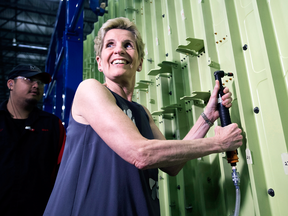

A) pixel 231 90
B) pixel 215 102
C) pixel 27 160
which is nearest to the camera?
pixel 215 102

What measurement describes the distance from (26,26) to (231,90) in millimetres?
15907

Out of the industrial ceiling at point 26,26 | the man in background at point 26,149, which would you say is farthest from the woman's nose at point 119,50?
the industrial ceiling at point 26,26

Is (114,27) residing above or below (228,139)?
above

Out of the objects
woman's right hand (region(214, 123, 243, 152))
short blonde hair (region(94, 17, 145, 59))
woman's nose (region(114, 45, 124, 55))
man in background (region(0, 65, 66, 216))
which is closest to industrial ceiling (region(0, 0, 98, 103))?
man in background (region(0, 65, 66, 216))

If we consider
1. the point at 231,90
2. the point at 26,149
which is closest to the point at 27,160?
the point at 26,149

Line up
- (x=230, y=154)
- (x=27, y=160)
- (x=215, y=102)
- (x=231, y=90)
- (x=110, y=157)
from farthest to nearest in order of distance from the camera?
(x=27, y=160) → (x=231, y=90) → (x=215, y=102) → (x=230, y=154) → (x=110, y=157)

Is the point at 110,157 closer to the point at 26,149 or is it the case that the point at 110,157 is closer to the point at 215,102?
the point at 215,102

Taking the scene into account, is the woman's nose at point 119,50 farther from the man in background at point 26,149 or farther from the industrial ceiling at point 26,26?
the industrial ceiling at point 26,26

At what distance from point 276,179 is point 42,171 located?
2078 mm

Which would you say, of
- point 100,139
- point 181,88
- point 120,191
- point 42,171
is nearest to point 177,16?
point 181,88

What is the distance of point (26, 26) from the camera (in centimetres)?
1427

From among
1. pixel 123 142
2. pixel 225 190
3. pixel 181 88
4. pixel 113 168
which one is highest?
pixel 181 88

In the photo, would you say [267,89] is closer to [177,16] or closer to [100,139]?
[100,139]

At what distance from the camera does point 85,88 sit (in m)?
1.33
